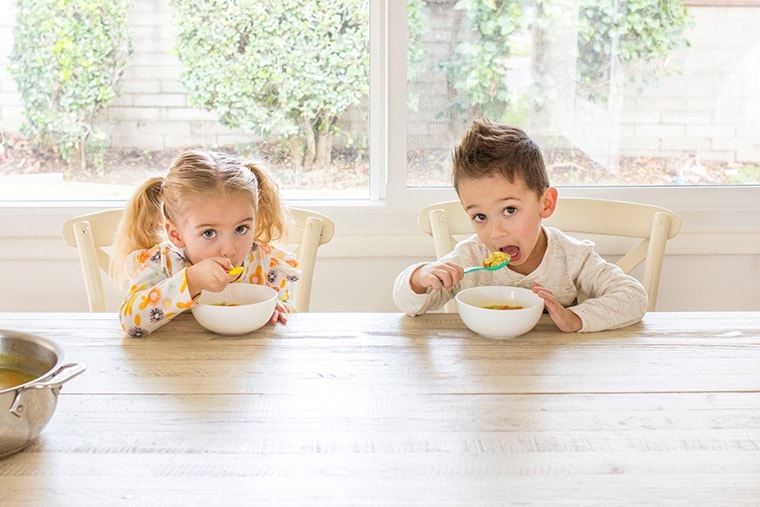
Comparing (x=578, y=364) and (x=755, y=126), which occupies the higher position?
(x=755, y=126)

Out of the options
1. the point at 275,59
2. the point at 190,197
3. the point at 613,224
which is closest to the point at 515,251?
the point at 613,224

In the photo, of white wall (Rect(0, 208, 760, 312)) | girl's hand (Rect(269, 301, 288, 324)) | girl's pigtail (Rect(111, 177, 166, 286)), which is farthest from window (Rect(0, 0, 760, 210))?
girl's hand (Rect(269, 301, 288, 324))

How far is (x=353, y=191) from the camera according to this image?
2467mm

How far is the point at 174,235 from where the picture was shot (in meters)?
1.62

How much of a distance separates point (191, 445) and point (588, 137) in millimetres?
1721

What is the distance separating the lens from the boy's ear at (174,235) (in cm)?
162

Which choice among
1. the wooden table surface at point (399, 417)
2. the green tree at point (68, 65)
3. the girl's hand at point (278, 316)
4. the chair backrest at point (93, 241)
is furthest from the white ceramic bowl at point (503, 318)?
the green tree at point (68, 65)

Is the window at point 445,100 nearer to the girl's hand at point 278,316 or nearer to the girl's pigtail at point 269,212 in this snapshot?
the girl's pigtail at point 269,212

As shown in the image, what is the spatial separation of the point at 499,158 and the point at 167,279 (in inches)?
26.3

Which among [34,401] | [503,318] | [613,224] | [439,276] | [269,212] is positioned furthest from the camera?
[613,224]

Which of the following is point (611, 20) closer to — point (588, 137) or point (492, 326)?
point (588, 137)

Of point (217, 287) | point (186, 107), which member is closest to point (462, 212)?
point (217, 287)

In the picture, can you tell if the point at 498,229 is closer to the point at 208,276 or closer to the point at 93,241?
the point at 208,276

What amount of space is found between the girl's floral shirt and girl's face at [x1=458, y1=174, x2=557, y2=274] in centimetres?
42
